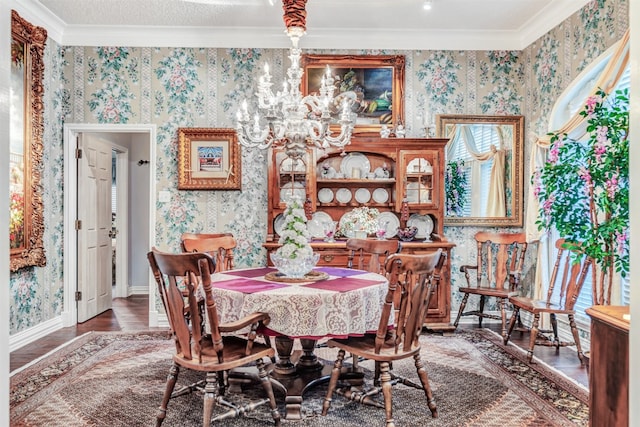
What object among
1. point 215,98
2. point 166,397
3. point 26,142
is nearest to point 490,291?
point 166,397

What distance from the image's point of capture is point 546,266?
4559mm

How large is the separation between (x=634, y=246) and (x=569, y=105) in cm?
363

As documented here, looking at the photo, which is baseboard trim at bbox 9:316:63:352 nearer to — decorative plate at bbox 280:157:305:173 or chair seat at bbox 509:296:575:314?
decorative plate at bbox 280:157:305:173

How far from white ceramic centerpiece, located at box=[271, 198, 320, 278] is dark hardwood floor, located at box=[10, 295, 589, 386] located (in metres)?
2.06

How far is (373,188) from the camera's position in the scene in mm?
5125

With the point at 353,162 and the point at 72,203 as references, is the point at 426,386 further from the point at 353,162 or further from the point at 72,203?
the point at 72,203

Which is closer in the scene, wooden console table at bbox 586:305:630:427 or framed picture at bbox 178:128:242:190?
wooden console table at bbox 586:305:630:427

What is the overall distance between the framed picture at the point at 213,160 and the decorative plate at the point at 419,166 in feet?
5.74

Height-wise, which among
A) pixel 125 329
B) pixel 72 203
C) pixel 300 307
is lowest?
pixel 125 329

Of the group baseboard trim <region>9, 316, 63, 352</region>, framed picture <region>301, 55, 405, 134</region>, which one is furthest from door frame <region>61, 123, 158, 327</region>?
framed picture <region>301, 55, 405, 134</region>

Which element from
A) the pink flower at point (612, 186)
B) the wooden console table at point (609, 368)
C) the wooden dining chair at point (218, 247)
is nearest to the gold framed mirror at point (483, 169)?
the pink flower at point (612, 186)

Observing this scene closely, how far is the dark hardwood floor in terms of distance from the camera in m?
3.60

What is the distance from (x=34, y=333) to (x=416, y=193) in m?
3.81

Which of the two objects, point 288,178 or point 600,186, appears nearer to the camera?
point 600,186
